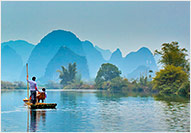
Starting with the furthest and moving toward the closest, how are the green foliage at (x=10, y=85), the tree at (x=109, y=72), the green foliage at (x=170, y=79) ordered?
the tree at (x=109, y=72) → the green foliage at (x=10, y=85) → the green foliage at (x=170, y=79)

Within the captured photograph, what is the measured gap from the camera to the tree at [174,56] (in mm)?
64438

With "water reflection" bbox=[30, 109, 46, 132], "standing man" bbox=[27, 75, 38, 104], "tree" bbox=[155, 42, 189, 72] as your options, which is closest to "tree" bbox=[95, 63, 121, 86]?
"tree" bbox=[155, 42, 189, 72]

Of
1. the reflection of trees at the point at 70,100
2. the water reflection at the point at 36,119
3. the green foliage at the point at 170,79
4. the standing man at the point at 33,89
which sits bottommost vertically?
the water reflection at the point at 36,119

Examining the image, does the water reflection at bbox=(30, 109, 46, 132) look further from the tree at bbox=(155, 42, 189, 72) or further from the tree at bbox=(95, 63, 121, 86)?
the tree at bbox=(95, 63, 121, 86)

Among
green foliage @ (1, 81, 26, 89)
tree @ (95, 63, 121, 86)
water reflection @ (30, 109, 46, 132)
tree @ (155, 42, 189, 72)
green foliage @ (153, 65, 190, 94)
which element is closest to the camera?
water reflection @ (30, 109, 46, 132)

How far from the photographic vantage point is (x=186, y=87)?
50.4 m

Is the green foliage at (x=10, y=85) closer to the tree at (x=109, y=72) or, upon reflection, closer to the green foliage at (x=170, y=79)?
the tree at (x=109, y=72)

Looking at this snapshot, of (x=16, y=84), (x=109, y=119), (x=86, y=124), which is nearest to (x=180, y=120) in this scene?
(x=109, y=119)

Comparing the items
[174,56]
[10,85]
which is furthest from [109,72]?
[174,56]

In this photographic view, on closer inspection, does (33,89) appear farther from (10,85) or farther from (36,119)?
(10,85)

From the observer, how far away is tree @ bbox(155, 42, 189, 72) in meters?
64.4

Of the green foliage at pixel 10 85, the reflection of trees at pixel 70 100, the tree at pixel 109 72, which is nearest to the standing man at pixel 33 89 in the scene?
the reflection of trees at pixel 70 100

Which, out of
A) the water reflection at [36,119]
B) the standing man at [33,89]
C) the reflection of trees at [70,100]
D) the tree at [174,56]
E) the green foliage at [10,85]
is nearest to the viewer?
the water reflection at [36,119]

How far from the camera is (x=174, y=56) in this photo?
211 ft
